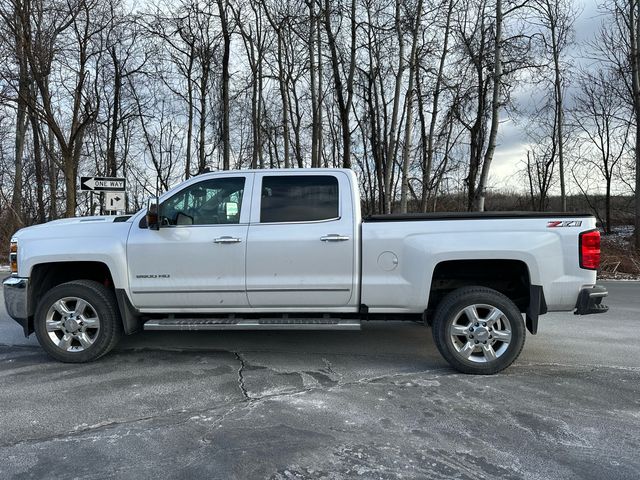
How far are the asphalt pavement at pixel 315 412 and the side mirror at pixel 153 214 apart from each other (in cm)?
147

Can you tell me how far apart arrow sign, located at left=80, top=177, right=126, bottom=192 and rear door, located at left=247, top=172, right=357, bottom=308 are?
10775 mm

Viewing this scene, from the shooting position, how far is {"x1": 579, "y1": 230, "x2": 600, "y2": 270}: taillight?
14.5 feet

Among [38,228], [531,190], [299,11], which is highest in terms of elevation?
[299,11]

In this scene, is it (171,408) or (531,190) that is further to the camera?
(531,190)

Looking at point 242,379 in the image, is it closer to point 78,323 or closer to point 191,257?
point 191,257

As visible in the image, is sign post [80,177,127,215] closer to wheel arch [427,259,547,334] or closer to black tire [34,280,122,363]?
black tire [34,280,122,363]

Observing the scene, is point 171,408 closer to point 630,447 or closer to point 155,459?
point 155,459

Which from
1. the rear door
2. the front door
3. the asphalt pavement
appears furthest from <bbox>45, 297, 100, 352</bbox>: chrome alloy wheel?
the rear door

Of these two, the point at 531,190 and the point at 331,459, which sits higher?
the point at 531,190

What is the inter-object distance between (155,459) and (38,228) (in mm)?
3118

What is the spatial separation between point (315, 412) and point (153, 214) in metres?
2.48

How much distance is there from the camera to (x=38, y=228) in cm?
494

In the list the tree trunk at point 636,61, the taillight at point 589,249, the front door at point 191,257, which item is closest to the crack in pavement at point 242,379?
the front door at point 191,257

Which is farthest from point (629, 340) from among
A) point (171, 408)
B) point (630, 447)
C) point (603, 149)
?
point (603, 149)
